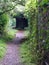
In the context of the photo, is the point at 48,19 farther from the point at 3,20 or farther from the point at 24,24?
the point at 24,24

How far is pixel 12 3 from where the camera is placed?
692 inches

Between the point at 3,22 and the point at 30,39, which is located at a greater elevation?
the point at 3,22

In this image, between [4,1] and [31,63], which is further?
[4,1]

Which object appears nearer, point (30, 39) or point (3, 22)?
point (30, 39)

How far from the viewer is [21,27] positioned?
36.4 metres

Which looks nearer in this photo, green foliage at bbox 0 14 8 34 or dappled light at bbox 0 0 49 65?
dappled light at bbox 0 0 49 65

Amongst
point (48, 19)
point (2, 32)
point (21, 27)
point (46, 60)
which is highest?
point (48, 19)

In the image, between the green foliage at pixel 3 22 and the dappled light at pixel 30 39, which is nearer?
the dappled light at pixel 30 39

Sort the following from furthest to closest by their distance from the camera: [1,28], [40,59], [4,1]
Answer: [1,28] < [4,1] < [40,59]

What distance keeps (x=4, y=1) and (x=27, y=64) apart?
783 centimetres

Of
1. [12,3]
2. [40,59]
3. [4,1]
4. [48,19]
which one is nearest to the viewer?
[48,19]

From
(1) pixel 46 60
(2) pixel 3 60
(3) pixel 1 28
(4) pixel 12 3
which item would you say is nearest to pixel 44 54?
(1) pixel 46 60

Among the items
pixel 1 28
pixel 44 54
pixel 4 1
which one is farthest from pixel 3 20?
pixel 44 54

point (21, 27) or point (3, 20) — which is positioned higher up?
point (3, 20)
